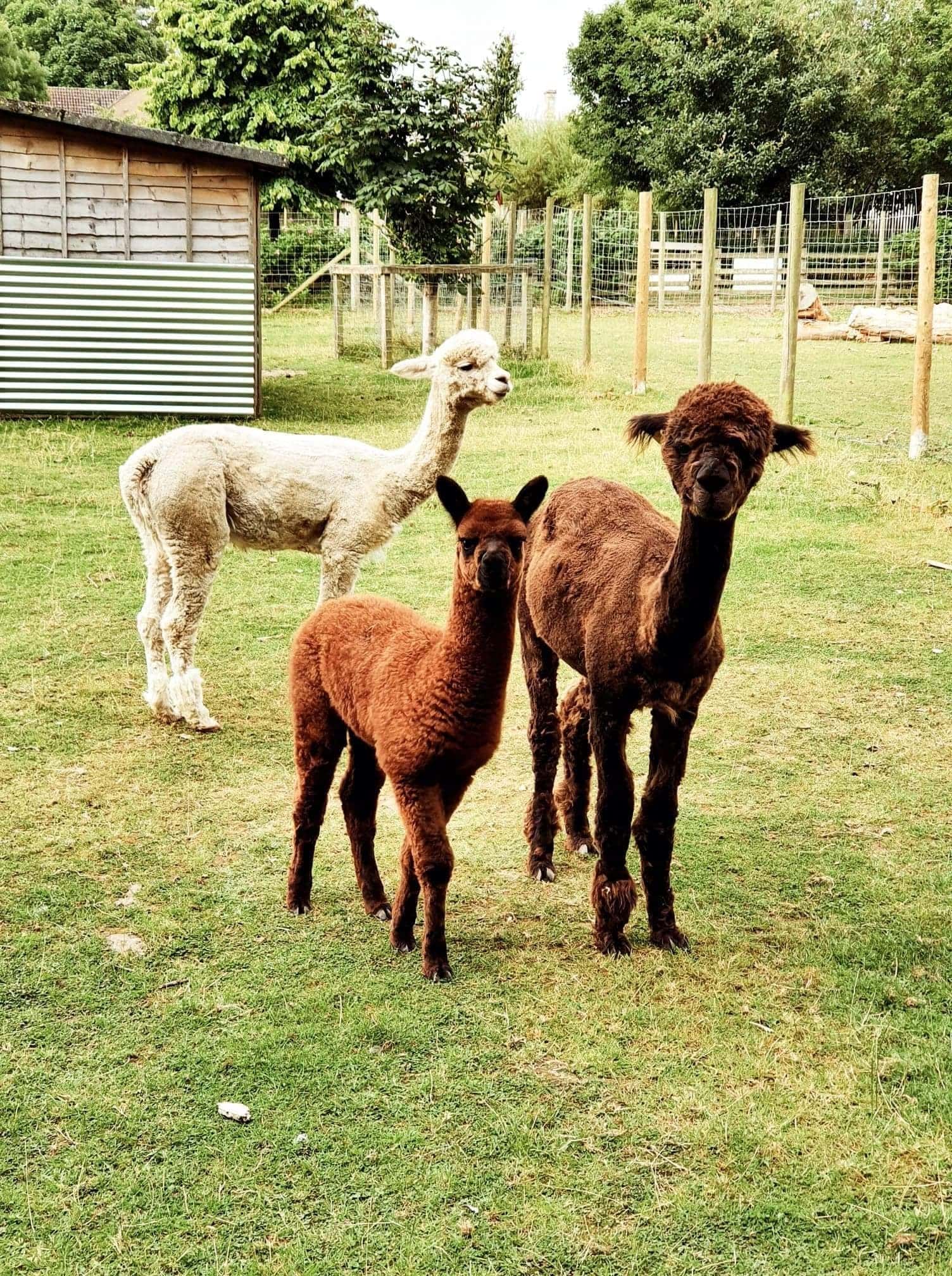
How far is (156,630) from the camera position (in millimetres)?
6566

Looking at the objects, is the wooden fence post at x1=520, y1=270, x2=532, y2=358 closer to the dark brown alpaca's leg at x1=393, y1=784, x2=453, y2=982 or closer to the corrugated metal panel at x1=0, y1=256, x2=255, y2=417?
the corrugated metal panel at x1=0, y1=256, x2=255, y2=417

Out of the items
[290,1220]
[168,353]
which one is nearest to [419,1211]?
[290,1220]

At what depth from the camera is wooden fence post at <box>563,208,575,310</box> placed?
838 inches

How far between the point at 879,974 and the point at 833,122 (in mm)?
39980

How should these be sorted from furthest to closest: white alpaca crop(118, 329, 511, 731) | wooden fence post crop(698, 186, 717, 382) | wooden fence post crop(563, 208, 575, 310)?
1. wooden fence post crop(563, 208, 575, 310)
2. wooden fence post crop(698, 186, 717, 382)
3. white alpaca crop(118, 329, 511, 731)

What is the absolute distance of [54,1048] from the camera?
3746mm

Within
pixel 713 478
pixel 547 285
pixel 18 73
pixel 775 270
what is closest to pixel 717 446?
pixel 713 478

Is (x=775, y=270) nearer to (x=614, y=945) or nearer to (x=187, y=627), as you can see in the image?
(x=187, y=627)

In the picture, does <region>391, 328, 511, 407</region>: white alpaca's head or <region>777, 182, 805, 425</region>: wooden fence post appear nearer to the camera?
<region>391, 328, 511, 407</region>: white alpaca's head

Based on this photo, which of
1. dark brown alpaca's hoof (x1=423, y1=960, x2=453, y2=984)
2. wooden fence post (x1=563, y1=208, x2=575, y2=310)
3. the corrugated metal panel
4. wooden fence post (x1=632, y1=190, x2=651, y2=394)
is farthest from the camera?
wooden fence post (x1=563, y1=208, x2=575, y2=310)

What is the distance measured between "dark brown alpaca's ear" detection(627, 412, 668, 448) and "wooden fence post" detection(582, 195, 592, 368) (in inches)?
557

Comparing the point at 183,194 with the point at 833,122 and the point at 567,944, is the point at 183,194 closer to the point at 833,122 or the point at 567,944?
the point at 567,944

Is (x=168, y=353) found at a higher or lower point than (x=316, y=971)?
higher

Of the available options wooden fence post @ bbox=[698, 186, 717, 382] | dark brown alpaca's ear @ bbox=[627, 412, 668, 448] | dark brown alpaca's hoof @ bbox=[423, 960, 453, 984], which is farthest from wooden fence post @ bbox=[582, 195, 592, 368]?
dark brown alpaca's hoof @ bbox=[423, 960, 453, 984]
